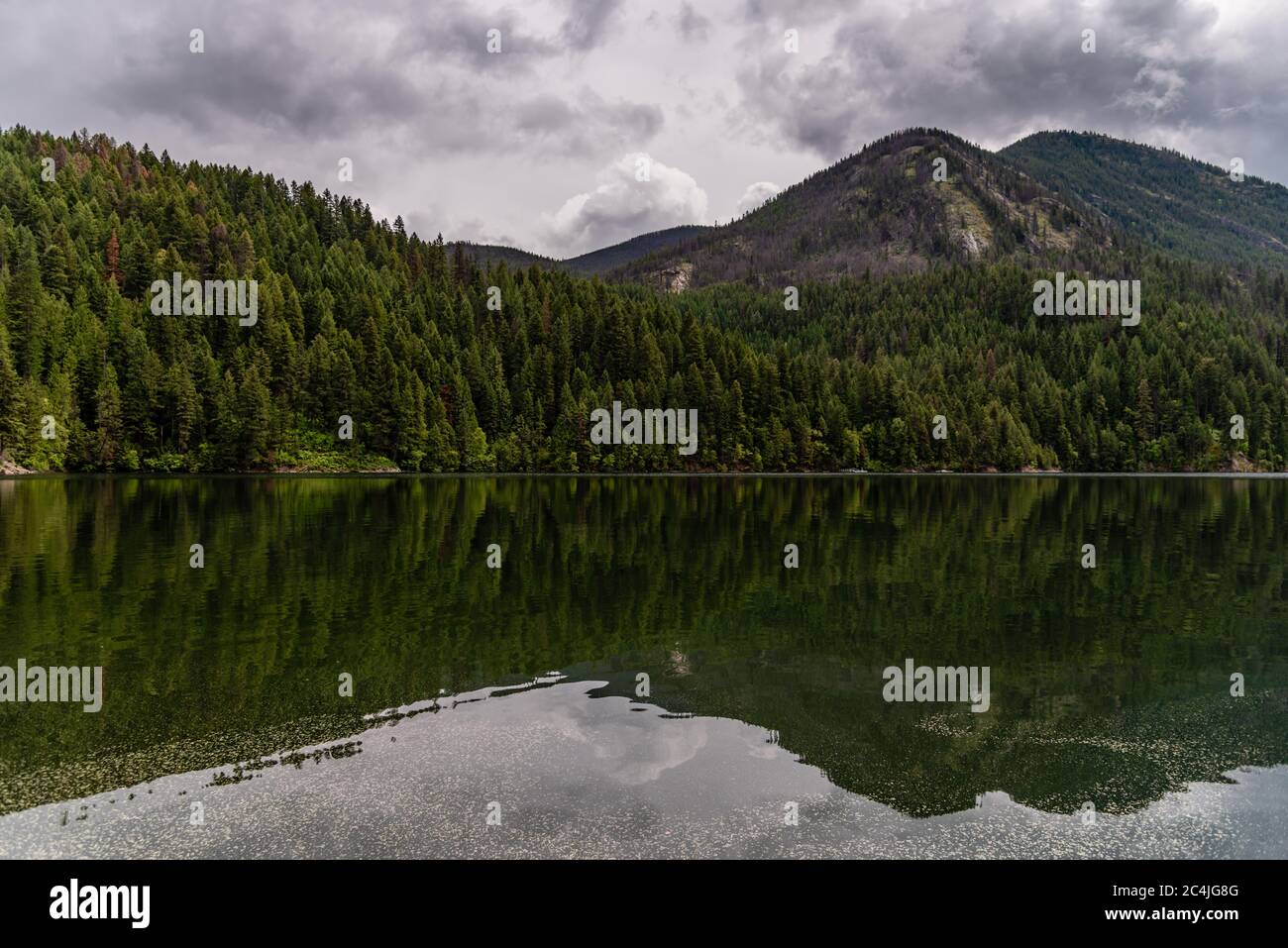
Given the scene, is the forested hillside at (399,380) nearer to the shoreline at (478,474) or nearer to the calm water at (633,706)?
the shoreline at (478,474)

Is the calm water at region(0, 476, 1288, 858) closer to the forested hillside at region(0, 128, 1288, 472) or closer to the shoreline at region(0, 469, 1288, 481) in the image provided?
the shoreline at region(0, 469, 1288, 481)

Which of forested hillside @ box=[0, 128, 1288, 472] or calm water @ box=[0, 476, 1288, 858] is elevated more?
forested hillside @ box=[0, 128, 1288, 472]

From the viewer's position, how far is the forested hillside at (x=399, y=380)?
12056cm

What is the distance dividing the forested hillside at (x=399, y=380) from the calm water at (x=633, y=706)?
333 ft

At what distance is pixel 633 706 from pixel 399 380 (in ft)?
454

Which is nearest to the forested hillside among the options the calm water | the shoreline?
the shoreline

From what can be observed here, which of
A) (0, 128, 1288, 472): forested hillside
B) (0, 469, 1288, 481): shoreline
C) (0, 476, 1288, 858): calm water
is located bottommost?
(0, 476, 1288, 858): calm water

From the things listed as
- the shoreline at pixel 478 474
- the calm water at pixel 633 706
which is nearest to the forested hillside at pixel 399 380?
the shoreline at pixel 478 474

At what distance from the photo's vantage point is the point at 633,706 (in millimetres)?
14609

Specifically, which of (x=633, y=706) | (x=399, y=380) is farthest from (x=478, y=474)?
(x=633, y=706)

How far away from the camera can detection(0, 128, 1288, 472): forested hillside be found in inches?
4747

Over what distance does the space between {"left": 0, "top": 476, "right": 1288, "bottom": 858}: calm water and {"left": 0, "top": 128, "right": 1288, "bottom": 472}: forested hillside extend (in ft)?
333

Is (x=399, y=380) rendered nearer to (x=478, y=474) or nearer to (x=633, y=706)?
(x=478, y=474)
